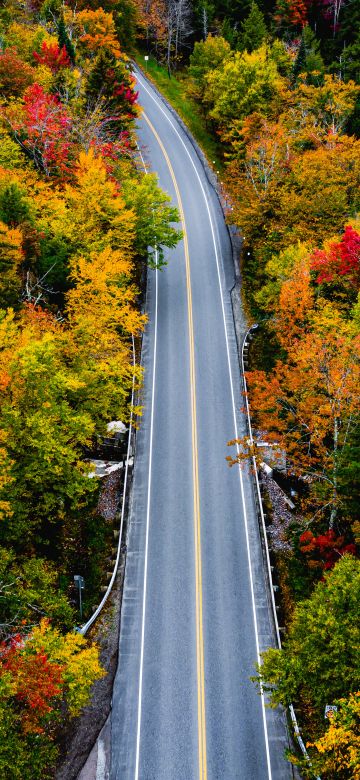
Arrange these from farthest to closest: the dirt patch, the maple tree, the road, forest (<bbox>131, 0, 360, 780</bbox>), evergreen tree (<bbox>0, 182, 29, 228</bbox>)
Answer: the maple tree → evergreen tree (<bbox>0, 182, 29, 228</bbox>) → the road → the dirt patch → forest (<bbox>131, 0, 360, 780</bbox>)

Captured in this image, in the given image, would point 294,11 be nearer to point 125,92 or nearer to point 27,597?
point 125,92

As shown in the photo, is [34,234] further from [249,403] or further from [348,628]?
[348,628]

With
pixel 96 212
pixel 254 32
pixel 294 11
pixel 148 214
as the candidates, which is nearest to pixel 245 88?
pixel 254 32

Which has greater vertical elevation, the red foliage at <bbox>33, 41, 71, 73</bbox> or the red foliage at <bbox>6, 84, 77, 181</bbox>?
the red foliage at <bbox>33, 41, 71, 73</bbox>

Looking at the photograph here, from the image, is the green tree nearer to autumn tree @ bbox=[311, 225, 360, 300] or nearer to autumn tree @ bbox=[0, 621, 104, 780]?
autumn tree @ bbox=[311, 225, 360, 300]

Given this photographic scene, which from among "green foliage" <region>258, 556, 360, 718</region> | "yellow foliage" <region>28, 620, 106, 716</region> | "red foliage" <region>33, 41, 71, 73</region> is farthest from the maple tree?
"green foliage" <region>258, 556, 360, 718</region>

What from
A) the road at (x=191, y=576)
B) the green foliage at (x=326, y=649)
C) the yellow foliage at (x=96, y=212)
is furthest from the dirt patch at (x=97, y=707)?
the yellow foliage at (x=96, y=212)

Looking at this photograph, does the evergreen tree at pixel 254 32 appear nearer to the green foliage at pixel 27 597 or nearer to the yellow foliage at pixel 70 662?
the green foliage at pixel 27 597
